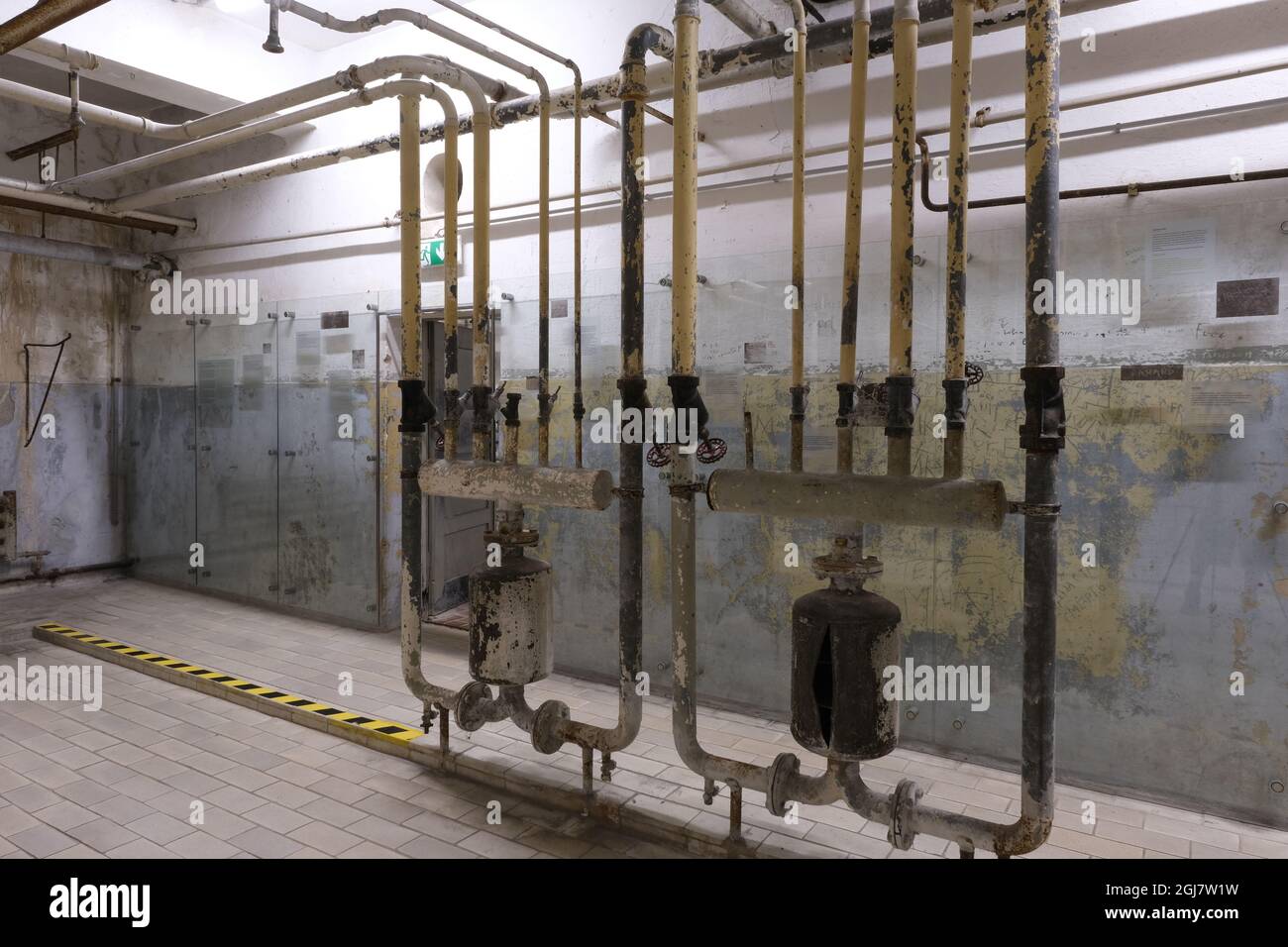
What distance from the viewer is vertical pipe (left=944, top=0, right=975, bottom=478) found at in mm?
2020

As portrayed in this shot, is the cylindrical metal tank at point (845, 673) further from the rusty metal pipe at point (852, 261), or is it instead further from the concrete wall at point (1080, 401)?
the concrete wall at point (1080, 401)

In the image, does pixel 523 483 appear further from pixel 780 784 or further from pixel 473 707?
pixel 780 784

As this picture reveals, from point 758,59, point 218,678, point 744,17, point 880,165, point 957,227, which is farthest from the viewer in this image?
point 218,678

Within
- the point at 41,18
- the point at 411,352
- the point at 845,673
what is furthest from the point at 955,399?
→ the point at 41,18

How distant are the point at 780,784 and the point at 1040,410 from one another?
1.24 metres

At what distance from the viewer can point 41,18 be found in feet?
8.60

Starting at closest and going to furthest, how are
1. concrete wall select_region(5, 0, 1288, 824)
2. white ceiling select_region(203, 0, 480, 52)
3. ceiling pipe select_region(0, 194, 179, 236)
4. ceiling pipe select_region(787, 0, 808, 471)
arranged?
ceiling pipe select_region(787, 0, 808, 471)
concrete wall select_region(5, 0, 1288, 824)
white ceiling select_region(203, 0, 480, 52)
ceiling pipe select_region(0, 194, 179, 236)

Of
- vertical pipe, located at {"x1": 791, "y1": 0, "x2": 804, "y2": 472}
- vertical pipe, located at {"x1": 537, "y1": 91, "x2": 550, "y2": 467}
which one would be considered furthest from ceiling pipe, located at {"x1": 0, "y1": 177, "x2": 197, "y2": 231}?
vertical pipe, located at {"x1": 791, "y1": 0, "x2": 804, "y2": 472}

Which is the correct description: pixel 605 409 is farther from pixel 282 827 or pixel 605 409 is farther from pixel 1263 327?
pixel 1263 327

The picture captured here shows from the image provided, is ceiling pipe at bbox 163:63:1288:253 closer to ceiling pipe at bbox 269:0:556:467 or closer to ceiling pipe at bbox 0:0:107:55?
ceiling pipe at bbox 269:0:556:467

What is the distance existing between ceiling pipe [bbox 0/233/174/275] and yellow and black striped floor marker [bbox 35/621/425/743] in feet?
8.93

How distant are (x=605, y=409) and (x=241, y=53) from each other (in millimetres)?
3447

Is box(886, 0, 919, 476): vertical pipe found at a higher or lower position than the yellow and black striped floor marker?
higher

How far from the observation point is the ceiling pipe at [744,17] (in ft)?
10.3
